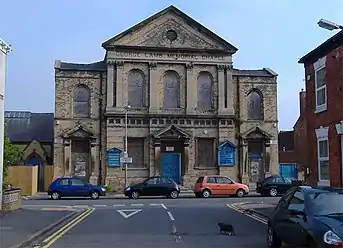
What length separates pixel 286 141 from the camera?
3214 inches

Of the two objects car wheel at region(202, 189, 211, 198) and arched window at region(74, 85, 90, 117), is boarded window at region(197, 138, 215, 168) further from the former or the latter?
arched window at region(74, 85, 90, 117)

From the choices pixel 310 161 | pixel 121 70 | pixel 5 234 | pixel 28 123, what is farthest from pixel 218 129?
pixel 5 234

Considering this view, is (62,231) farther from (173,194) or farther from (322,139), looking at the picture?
(173,194)

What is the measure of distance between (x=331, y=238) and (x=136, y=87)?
37278 millimetres

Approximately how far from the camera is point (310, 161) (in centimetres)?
2306

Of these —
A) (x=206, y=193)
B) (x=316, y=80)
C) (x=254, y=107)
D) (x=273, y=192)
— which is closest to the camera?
(x=316, y=80)

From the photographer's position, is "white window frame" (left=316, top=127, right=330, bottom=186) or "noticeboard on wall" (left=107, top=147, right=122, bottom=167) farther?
"noticeboard on wall" (left=107, top=147, right=122, bottom=167)

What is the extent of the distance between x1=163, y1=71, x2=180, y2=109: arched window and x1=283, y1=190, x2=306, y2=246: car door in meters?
34.4

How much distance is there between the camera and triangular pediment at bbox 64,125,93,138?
45281 millimetres

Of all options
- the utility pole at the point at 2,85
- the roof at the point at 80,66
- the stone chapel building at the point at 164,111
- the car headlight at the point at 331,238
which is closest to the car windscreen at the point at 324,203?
the car headlight at the point at 331,238

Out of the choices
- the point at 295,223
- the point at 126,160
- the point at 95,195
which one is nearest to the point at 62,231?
the point at 295,223

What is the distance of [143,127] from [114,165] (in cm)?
374

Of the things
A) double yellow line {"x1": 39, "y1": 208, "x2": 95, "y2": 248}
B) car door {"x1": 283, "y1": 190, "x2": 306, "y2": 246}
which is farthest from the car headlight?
double yellow line {"x1": 39, "y1": 208, "x2": 95, "y2": 248}

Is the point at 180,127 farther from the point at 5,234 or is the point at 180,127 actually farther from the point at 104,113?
the point at 5,234
